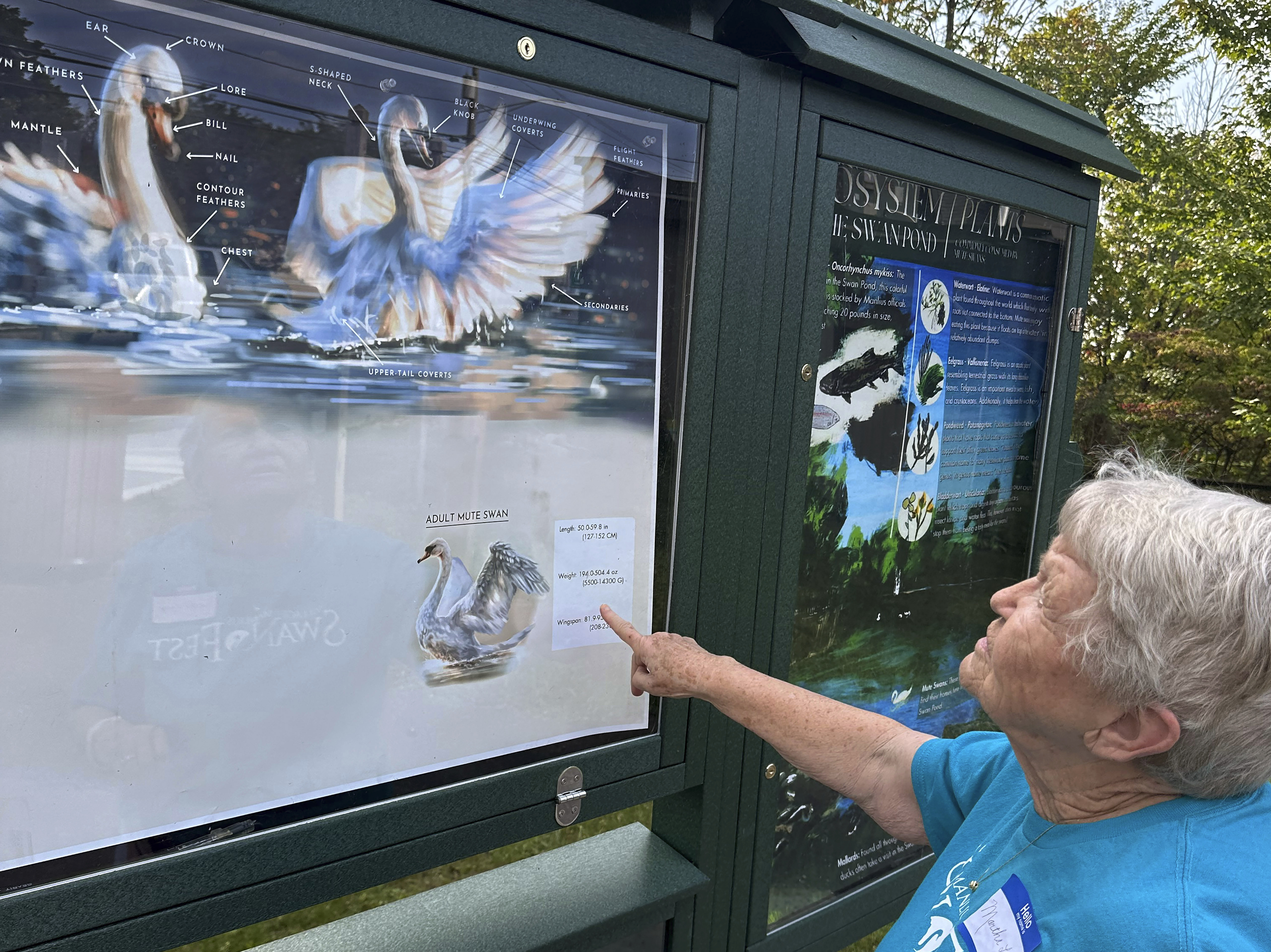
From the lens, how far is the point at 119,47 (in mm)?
1152

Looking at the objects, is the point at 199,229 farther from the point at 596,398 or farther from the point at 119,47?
the point at 596,398

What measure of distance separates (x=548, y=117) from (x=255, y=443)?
70 centimetres

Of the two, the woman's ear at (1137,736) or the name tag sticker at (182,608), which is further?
the name tag sticker at (182,608)

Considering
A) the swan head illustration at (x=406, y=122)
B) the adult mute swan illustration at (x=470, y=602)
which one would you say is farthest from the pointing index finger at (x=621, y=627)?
the swan head illustration at (x=406, y=122)

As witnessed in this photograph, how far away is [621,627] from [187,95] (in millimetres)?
1076

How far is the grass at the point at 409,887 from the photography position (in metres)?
2.65

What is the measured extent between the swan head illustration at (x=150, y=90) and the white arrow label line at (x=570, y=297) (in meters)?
0.59

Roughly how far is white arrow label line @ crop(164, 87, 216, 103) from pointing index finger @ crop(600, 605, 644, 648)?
103 centimetres

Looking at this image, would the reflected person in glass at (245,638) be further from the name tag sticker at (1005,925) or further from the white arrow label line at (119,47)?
the name tag sticker at (1005,925)

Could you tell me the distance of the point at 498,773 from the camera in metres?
1.62

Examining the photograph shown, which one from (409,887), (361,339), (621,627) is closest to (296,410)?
(361,339)

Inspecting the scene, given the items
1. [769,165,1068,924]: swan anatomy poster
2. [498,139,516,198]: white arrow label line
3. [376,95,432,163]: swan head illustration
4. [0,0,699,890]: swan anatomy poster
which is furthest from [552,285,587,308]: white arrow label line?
[769,165,1068,924]: swan anatomy poster

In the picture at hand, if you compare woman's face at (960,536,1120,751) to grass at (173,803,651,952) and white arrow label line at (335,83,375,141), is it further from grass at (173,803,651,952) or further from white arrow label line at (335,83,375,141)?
grass at (173,803,651,952)

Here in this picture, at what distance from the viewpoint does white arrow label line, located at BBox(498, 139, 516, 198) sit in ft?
4.91
